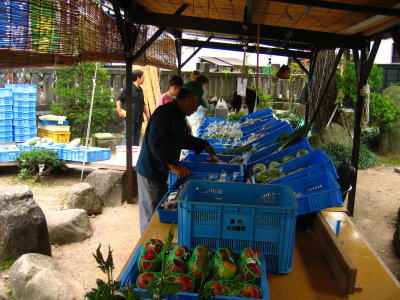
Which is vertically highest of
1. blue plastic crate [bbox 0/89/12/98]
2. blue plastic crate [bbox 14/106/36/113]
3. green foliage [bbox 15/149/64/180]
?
blue plastic crate [bbox 0/89/12/98]

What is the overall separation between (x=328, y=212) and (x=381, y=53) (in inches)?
676

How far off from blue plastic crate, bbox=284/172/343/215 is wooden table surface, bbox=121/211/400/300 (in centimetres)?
26

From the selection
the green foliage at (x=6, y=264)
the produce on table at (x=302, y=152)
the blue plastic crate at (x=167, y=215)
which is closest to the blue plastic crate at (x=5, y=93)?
the green foliage at (x=6, y=264)

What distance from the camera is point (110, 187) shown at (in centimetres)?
650

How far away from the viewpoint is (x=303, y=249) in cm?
231

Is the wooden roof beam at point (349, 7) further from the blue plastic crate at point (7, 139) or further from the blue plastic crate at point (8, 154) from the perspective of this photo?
the blue plastic crate at point (7, 139)

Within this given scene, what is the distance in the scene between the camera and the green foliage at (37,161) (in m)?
7.41

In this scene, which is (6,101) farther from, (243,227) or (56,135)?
(243,227)

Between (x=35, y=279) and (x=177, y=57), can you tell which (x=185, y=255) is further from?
(x=177, y=57)

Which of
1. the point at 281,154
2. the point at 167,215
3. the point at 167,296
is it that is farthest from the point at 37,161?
the point at 167,296

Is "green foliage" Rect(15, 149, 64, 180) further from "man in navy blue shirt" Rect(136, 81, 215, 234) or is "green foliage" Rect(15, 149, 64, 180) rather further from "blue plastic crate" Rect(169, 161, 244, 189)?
"blue plastic crate" Rect(169, 161, 244, 189)

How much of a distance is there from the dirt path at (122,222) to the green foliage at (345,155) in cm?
56

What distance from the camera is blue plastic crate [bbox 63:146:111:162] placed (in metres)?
7.39

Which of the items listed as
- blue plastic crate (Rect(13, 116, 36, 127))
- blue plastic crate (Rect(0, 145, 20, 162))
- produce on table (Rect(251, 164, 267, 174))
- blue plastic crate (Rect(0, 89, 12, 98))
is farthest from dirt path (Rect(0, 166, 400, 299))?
blue plastic crate (Rect(0, 89, 12, 98))
